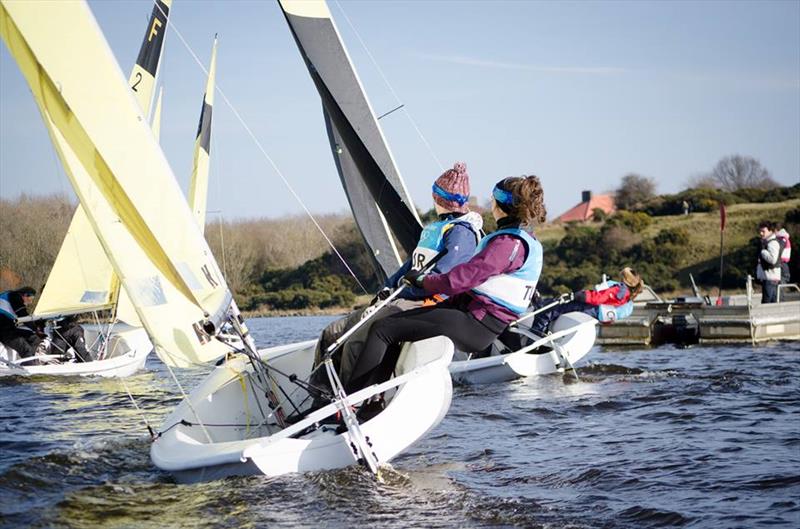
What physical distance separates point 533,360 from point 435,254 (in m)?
5.38

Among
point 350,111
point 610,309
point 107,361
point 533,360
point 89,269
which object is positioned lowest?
point 107,361

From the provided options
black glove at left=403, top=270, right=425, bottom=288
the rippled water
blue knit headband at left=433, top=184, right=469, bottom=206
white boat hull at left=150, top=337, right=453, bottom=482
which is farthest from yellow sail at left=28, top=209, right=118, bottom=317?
black glove at left=403, top=270, right=425, bottom=288

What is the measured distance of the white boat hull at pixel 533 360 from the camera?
36.7 feet

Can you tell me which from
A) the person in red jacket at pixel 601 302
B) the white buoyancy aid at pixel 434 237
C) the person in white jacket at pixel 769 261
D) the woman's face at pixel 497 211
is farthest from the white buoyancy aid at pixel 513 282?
Answer: the person in white jacket at pixel 769 261

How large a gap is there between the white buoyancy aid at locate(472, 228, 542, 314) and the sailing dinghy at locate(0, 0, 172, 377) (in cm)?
867

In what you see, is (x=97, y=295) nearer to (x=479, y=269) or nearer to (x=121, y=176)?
(x=121, y=176)

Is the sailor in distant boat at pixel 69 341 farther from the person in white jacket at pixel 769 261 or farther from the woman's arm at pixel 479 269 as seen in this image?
the person in white jacket at pixel 769 261

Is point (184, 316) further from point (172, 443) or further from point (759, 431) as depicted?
point (759, 431)

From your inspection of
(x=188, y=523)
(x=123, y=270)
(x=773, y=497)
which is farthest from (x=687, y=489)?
(x=123, y=270)

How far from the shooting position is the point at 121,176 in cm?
544

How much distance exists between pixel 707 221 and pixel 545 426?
39.7m

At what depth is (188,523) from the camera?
4750 mm

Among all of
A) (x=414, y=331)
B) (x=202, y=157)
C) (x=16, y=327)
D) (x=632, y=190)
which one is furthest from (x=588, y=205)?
(x=414, y=331)

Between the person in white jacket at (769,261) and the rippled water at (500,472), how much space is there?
6421 mm
